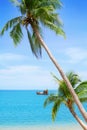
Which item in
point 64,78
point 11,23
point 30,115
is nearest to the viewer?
point 64,78

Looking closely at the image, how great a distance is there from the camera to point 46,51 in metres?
16.4

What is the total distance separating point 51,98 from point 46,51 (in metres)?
2.36

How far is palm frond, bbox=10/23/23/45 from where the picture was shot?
17.6 meters

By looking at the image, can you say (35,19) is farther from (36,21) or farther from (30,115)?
(30,115)

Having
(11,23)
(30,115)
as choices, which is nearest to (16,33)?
(11,23)

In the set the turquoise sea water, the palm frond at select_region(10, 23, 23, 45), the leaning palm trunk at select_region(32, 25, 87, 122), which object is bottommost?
the turquoise sea water

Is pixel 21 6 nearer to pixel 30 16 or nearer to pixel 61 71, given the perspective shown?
pixel 30 16

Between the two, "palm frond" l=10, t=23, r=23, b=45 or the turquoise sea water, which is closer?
"palm frond" l=10, t=23, r=23, b=45

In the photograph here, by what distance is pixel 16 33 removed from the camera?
1781 centimetres

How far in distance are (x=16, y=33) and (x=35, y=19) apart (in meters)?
1.30

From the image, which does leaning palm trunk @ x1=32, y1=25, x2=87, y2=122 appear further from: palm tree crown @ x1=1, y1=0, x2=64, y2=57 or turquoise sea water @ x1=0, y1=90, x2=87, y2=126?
turquoise sea water @ x1=0, y1=90, x2=87, y2=126

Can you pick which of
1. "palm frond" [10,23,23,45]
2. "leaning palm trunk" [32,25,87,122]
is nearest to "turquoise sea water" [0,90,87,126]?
"palm frond" [10,23,23,45]

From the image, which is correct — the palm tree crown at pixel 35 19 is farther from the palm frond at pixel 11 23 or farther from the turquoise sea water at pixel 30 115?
the turquoise sea water at pixel 30 115

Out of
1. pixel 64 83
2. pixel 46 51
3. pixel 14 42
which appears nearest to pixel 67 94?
pixel 64 83
